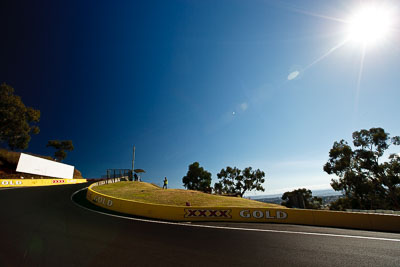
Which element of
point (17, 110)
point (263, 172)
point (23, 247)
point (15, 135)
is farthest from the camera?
point (263, 172)

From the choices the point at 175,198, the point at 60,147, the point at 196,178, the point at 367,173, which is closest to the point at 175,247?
the point at 175,198

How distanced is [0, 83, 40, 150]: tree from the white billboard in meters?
7.53

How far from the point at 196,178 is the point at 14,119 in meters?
45.3

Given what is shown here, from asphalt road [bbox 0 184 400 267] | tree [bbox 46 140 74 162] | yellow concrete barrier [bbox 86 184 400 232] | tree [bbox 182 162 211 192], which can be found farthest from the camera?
tree [bbox 182 162 211 192]

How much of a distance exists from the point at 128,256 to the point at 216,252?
2.39 meters

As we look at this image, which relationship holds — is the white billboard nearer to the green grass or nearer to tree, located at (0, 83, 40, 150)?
tree, located at (0, 83, 40, 150)

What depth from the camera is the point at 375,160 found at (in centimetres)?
2509

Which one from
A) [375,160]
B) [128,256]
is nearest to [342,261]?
[128,256]

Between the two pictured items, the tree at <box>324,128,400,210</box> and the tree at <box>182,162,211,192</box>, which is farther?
the tree at <box>182,162,211,192</box>

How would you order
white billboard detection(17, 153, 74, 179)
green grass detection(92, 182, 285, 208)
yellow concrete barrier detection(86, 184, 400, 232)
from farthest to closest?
white billboard detection(17, 153, 74, 179) → green grass detection(92, 182, 285, 208) → yellow concrete barrier detection(86, 184, 400, 232)

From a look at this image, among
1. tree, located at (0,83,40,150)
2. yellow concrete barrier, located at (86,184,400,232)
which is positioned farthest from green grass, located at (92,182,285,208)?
tree, located at (0,83,40,150)

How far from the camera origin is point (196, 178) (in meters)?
55.6

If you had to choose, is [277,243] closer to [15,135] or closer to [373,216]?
[373,216]

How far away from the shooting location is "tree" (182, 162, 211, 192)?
181 feet
